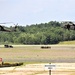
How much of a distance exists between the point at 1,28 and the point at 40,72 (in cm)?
1860

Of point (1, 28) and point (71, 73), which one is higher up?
point (1, 28)

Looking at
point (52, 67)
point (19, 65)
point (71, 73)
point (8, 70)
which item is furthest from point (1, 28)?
point (52, 67)

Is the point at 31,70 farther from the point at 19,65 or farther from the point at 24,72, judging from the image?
the point at 19,65

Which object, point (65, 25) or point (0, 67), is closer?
point (0, 67)

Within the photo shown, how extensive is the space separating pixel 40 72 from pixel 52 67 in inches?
551

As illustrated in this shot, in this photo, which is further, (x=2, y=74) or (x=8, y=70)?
(x=8, y=70)

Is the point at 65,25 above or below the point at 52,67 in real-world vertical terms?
above

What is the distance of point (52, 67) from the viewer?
3438 cm

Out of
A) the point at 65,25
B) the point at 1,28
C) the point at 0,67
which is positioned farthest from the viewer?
the point at 1,28

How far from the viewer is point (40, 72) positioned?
4825 centimetres

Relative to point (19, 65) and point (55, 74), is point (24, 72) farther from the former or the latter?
point (19, 65)

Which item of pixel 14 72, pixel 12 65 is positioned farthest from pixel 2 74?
pixel 12 65

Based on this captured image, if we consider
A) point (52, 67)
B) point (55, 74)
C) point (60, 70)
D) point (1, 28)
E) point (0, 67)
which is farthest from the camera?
point (1, 28)

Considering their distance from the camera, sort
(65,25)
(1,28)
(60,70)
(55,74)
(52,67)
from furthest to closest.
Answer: (1,28)
(65,25)
(60,70)
(55,74)
(52,67)
